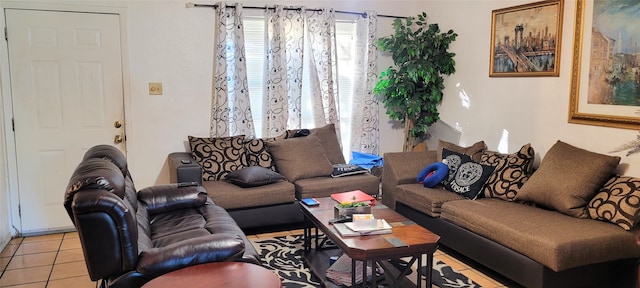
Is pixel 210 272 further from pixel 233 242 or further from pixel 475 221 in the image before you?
pixel 475 221

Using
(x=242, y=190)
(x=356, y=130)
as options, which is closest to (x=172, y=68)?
(x=242, y=190)

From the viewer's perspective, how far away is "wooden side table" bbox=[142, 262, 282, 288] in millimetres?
1960

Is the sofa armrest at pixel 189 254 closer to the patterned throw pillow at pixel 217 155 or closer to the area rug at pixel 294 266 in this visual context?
the area rug at pixel 294 266

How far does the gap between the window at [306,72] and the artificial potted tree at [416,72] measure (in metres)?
0.34

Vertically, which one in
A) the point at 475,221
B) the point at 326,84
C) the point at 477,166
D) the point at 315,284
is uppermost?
the point at 326,84

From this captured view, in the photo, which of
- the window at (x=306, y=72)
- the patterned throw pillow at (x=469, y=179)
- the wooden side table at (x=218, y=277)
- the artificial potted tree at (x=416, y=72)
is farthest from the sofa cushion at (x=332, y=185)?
the wooden side table at (x=218, y=277)

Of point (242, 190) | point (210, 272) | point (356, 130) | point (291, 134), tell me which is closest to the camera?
point (210, 272)

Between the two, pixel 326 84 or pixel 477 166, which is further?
pixel 326 84

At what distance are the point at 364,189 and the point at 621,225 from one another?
2.04 metres

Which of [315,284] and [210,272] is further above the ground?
[210,272]

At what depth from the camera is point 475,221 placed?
326cm

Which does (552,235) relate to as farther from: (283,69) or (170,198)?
(283,69)

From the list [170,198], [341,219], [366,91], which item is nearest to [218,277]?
[341,219]

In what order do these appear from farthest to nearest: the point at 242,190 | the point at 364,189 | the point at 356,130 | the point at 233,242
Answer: the point at 356,130
the point at 364,189
the point at 242,190
the point at 233,242
